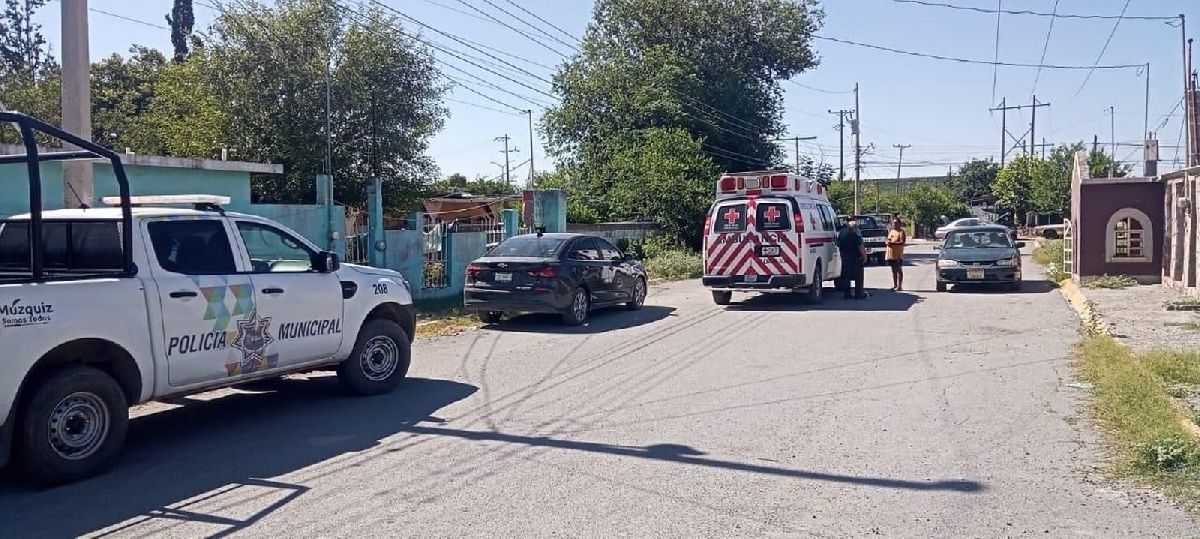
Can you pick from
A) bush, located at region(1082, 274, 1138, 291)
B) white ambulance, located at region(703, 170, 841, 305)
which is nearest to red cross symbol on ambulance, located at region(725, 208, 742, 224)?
white ambulance, located at region(703, 170, 841, 305)

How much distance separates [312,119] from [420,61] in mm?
3232

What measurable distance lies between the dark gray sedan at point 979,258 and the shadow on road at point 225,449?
46.2ft

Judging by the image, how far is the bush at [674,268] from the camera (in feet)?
91.7

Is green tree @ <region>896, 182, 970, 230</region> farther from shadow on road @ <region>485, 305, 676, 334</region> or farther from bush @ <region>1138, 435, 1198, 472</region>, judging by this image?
bush @ <region>1138, 435, 1198, 472</region>

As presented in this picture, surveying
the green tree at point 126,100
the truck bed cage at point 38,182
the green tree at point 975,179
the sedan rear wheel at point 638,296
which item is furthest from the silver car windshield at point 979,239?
the green tree at point 975,179

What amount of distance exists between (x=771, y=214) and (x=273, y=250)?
10.8 meters

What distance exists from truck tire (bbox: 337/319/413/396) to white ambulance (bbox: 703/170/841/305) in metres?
9.12

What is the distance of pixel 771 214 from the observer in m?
17.9

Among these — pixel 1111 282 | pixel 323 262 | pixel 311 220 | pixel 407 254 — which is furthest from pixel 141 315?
pixel 1111 282

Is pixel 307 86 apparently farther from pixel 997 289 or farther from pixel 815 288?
pixel 997 289

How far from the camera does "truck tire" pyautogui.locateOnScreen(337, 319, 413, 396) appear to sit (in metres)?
9.38

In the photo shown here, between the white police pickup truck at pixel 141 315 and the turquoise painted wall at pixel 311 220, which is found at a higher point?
the turquoise painted wall at pixel 311 220

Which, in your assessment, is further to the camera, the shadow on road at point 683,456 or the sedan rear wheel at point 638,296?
the sedan rear wheel at point 638,296

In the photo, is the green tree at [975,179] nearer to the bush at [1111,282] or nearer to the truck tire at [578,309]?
the bush at [1111,282]
